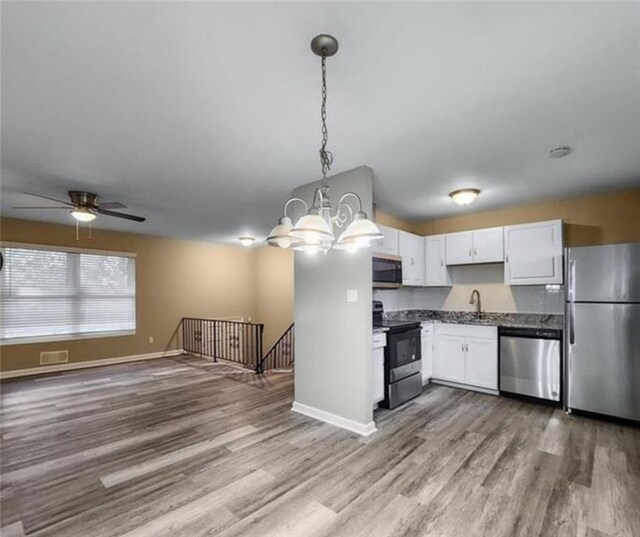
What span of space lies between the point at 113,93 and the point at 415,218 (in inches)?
173

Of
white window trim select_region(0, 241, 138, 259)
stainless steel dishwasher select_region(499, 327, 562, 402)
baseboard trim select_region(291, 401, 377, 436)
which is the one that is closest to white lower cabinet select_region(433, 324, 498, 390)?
stainless steel dishwasher select_region(499, 327, 562, 402)

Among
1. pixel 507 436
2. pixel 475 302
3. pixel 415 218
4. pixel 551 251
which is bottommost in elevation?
pixel 507 436

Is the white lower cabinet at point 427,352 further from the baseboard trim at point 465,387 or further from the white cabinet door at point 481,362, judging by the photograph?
the white cabinet door at point 481,362

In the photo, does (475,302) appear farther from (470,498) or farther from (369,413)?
(470,498)

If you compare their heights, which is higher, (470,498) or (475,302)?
(475,302)

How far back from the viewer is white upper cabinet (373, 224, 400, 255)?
4.07m

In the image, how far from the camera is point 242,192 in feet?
13.3

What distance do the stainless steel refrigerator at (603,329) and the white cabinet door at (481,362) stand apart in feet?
2.54

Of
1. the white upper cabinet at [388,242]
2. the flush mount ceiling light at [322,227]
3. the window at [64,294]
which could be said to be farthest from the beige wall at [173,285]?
the flush mount ceiling light at [322,227]

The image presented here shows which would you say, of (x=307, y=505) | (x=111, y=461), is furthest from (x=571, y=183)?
(x=111, y=461)

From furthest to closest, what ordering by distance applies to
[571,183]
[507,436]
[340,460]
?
[571,183], [507,436], [340,460]

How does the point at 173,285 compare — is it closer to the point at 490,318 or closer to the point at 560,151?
the point at 490,318

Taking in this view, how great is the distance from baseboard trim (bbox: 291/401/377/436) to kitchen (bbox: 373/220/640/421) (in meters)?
0.55

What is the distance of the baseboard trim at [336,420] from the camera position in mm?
3164
